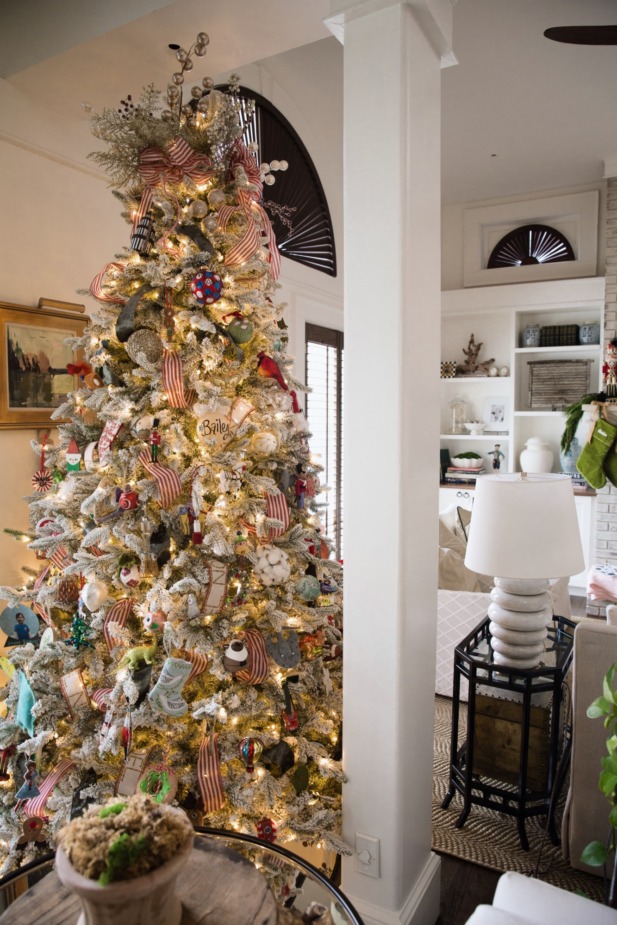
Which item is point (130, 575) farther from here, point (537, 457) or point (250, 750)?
point (537, 457)

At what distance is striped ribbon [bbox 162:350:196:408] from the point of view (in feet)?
5.75

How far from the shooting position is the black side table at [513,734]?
2334mm

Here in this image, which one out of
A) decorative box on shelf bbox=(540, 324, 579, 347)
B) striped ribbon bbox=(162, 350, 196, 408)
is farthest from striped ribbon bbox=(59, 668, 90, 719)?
decorative box on shelf bbox=(540, 324, 579, 347)

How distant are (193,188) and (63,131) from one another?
47.9 inches

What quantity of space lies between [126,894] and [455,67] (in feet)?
13.8

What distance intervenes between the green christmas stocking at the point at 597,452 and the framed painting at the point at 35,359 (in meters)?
4.21

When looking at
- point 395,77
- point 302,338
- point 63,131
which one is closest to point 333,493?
point 302,338

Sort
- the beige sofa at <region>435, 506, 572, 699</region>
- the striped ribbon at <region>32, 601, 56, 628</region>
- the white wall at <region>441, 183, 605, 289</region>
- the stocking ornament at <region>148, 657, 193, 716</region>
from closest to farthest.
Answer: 1. the stocking ornament at <region>148, 657, 193, 716</region>
2. the striped ribbon at <region>32, 601, 56, 628</region>
3. the beige sofa at <region>435, 506, 572, 699</region>
4. the white wall at <region>441, 183, 605, 289</region>

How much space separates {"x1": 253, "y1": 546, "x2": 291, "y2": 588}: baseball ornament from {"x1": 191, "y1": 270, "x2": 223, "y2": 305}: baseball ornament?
0.72 meters

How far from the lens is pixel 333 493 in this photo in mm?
4848

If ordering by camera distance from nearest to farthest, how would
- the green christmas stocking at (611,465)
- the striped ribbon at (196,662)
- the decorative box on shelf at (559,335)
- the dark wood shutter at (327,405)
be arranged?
the striped ribbon at (196,662), the dark wood shutter at (327,405), the green christmas stocking at (611,465), the decorative box on shelf at (559,335)

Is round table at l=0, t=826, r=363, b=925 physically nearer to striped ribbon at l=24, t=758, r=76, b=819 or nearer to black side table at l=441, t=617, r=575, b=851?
striped ribbon at l=24, t=758, r=76, b=819

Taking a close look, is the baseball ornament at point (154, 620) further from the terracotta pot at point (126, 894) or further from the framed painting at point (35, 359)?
the framed painting at point (35, 359)

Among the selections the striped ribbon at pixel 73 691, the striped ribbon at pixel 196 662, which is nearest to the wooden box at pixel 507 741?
the striped ribbon at pixel 196 662
